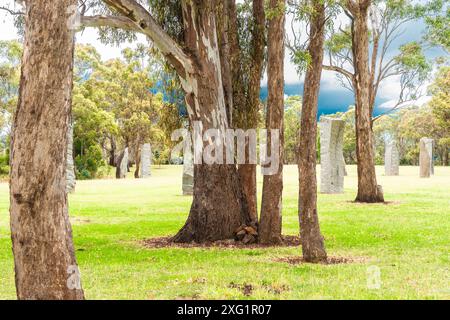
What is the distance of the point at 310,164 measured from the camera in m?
8.62

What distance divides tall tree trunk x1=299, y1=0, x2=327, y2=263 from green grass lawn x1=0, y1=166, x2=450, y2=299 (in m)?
0.42

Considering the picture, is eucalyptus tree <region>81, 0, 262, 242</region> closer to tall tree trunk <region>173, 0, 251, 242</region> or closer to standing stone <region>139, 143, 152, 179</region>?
tall tree trunk <region>173, 0, 251, 242</region>

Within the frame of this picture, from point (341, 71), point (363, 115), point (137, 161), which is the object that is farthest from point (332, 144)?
point (137, 161)

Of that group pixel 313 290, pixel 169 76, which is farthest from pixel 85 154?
pixel 313 290

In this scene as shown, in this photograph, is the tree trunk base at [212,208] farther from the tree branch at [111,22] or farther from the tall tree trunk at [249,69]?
the tree branch at [111,22]

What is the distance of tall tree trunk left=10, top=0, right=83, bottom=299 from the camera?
4.93 meters

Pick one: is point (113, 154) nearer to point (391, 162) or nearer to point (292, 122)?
point (292, 122)

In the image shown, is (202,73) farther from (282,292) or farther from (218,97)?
(282,292)

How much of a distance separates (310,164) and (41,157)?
4688 mm

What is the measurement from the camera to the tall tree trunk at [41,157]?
4.93 meters

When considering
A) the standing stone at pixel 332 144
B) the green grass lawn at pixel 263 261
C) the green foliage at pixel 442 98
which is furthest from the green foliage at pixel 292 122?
the green grass lawn at pixel 263 261

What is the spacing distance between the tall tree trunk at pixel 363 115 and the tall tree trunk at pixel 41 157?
1736cm

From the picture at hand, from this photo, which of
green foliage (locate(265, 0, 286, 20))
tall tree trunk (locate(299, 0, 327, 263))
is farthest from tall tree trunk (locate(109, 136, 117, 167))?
tall tree trunk (locate(299, 0, 327, 263))

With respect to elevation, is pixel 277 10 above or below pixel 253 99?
above
